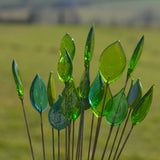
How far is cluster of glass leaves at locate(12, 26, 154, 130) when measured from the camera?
0.31 m

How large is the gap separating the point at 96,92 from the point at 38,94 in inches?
3.2

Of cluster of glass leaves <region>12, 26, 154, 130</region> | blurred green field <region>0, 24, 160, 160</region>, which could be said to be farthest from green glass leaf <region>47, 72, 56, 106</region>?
blurred green field <region>0, 24, 160, 160</region>

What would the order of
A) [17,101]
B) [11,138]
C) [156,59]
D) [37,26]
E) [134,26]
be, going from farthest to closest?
[37,26]
[134,26]
[156,59]
[17,101]
[11,138]

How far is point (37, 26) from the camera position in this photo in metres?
3.32

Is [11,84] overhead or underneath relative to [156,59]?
underneath

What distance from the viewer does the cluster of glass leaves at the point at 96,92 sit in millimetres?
307

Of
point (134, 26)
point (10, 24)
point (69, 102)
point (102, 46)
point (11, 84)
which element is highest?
point (10, 24)

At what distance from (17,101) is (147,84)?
69 centimetres

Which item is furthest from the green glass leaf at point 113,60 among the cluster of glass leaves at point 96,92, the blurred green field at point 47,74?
the blurred green field at point 47,74

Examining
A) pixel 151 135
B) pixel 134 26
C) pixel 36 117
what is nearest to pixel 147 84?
pixel 151 135

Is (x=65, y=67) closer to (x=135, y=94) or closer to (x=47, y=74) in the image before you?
(x=135, y=94)

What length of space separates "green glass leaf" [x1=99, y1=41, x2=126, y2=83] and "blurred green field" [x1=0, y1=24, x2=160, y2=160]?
2.16ft

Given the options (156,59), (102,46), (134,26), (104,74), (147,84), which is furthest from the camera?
(134,26)

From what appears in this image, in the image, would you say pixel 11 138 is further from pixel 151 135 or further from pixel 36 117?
pixel 151 135
